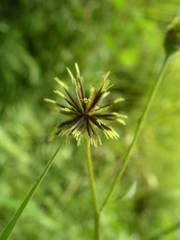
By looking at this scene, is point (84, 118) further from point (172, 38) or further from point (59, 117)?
point (59, 117)

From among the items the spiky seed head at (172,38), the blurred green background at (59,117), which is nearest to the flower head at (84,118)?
the spiky seed head at (172,38)

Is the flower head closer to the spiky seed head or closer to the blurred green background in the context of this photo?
the spiky seed head

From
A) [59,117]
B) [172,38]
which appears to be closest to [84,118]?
[172,38]

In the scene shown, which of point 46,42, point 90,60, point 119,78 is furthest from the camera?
point 119,78

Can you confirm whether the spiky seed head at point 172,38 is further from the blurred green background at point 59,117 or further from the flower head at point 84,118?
the blurred green background at point 59,117

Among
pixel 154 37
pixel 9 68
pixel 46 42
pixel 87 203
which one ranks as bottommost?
pixel 87 203

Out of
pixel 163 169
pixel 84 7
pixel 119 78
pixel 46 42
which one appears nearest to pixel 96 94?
pixel 46 42

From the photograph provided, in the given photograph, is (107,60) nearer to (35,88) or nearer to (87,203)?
(35,88)

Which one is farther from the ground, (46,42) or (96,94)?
(46,42)
